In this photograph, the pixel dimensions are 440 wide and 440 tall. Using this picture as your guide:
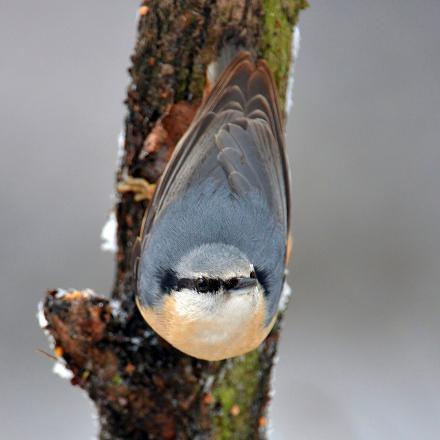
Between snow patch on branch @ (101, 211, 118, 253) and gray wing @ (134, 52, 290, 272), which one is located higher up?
gray wing @ (134, 52, 290, 272)

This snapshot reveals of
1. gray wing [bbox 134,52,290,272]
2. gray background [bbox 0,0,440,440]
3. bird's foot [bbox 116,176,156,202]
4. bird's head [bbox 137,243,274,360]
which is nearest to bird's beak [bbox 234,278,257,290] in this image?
bird's head [bbox 137,243,274,360]

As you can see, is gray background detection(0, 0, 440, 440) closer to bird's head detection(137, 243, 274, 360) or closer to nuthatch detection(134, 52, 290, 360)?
nuthatch detection(134, 52, 290, 360)

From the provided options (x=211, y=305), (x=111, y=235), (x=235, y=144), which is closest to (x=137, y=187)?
(x=111, y=235)

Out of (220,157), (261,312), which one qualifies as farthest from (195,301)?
(220,157)

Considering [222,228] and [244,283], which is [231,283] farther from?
[222,228]

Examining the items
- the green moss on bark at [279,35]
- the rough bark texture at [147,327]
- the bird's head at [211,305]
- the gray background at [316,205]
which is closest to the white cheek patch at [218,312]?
the bird's head at [211,305]

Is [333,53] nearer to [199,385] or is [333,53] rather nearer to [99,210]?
[99,210]
